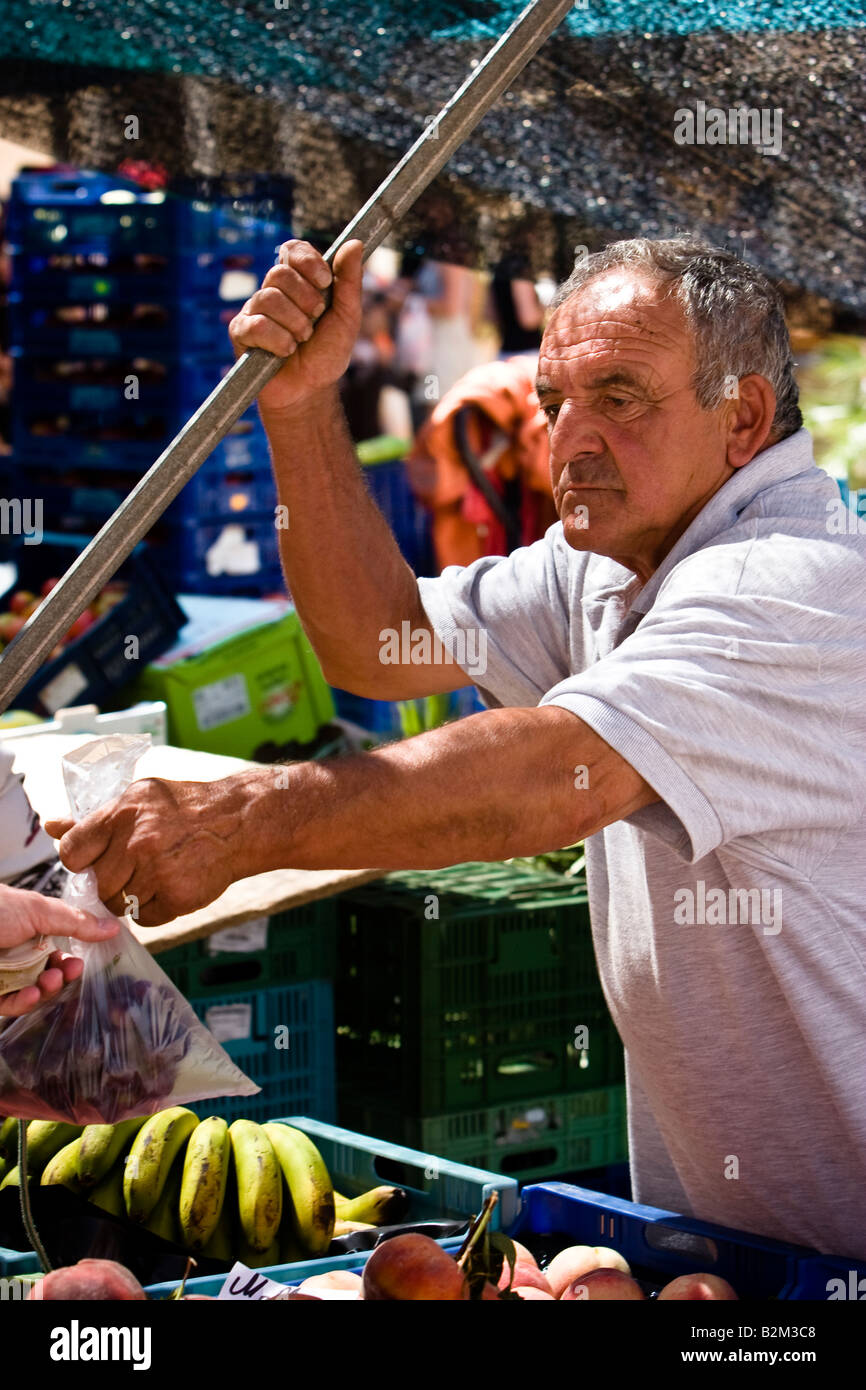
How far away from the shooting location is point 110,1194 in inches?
105

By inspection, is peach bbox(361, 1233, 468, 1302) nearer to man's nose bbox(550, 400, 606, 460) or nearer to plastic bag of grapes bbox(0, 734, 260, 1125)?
plastic bag of grapes bbox(0, 734, 260, 1125)

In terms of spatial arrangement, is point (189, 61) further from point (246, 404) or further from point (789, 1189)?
point (789, 1189)

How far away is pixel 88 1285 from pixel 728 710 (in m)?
0.97

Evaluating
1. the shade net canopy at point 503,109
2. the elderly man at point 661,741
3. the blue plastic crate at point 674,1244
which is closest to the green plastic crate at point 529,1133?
the elderly man at point 661,741

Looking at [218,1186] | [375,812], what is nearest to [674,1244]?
[218,1186]

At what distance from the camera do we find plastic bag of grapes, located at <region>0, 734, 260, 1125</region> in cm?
208

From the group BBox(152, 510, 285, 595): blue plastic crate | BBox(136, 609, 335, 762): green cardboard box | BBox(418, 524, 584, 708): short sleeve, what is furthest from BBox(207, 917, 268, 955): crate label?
BBox(152, 510, 285, 595): blue plastic crate

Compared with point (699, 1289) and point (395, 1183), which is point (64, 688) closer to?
point (395, 1183)

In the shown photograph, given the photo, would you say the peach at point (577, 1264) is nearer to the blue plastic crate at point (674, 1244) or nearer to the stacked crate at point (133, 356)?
the blue plastic crate at point (674, 1244)

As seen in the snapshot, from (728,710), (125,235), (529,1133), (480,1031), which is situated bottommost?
(529,1133)

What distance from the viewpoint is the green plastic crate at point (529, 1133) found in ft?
11.9

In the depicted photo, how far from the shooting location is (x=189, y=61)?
4117 millimetres

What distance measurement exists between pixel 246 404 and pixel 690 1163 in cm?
126

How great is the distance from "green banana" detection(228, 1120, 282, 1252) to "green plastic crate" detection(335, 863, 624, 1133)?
95 centimetres
